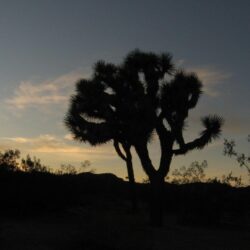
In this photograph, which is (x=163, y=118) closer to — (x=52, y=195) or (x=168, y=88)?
(x=168, y=88)

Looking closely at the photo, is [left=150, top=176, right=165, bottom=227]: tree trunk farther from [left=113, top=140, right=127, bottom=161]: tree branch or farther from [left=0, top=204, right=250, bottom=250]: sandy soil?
[left=113, top=140, right=127, bottom=161]: tree branch

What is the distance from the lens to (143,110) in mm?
18641

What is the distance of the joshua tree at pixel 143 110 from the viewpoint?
19.1 metres

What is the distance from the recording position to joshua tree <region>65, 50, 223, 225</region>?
19.1 metres

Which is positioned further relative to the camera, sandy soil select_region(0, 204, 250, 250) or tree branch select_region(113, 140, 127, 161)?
tree branch select_region(113, 140, 127, 161)

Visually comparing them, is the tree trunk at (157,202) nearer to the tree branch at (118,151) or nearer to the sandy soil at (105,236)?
the sandy soil at (105,236)

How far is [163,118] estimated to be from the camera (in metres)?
19.5

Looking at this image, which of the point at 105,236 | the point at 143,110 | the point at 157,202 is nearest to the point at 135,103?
the point at 143,110

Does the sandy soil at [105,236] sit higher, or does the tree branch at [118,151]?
the tree branch at [118,151]

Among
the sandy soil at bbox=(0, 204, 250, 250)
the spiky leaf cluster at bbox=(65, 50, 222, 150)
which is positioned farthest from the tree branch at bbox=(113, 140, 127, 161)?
the sandy soil at bbox=(0, 204, 250, 250)

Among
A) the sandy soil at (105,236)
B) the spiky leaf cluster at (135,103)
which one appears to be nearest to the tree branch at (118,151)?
the spiky leaf cluster at (135,103)

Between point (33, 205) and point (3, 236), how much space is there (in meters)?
5.55

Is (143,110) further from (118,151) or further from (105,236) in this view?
(105,236)

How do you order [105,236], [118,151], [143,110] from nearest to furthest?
1. [105,236]
2. [143,110]
3. [118,151]
